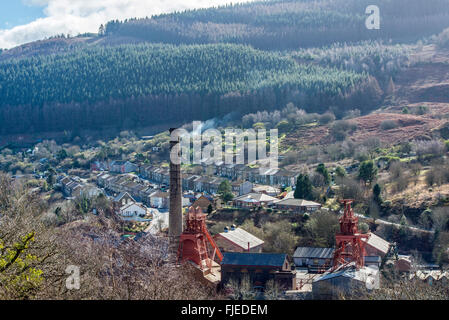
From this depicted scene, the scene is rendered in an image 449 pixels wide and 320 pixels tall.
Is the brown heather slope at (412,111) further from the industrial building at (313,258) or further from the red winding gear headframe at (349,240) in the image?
the red winding gear headframe at (349,240)

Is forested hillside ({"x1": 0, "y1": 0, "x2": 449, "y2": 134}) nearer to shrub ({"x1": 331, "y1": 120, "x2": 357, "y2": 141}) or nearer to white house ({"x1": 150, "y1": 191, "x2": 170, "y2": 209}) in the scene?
shrub ({"x1": 331, "y1": 120, "x2": 357, "y2": 141})

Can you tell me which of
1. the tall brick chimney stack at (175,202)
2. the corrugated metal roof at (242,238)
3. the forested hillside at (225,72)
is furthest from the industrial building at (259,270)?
the forested hillside at (225,72)

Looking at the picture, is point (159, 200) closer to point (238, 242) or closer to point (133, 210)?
point (133, 210)

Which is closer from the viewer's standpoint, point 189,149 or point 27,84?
point 189,149

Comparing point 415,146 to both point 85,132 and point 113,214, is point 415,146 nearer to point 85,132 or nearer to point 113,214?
point 113,214

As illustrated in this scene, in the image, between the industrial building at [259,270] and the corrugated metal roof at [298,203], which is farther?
the corrugated metal roof at [298,203]

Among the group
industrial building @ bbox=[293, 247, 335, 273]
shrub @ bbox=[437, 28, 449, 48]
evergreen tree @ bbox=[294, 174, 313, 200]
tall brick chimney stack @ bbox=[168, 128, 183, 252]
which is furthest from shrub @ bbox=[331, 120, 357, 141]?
shrub @ bbox=[437, 28, 449, 48]
